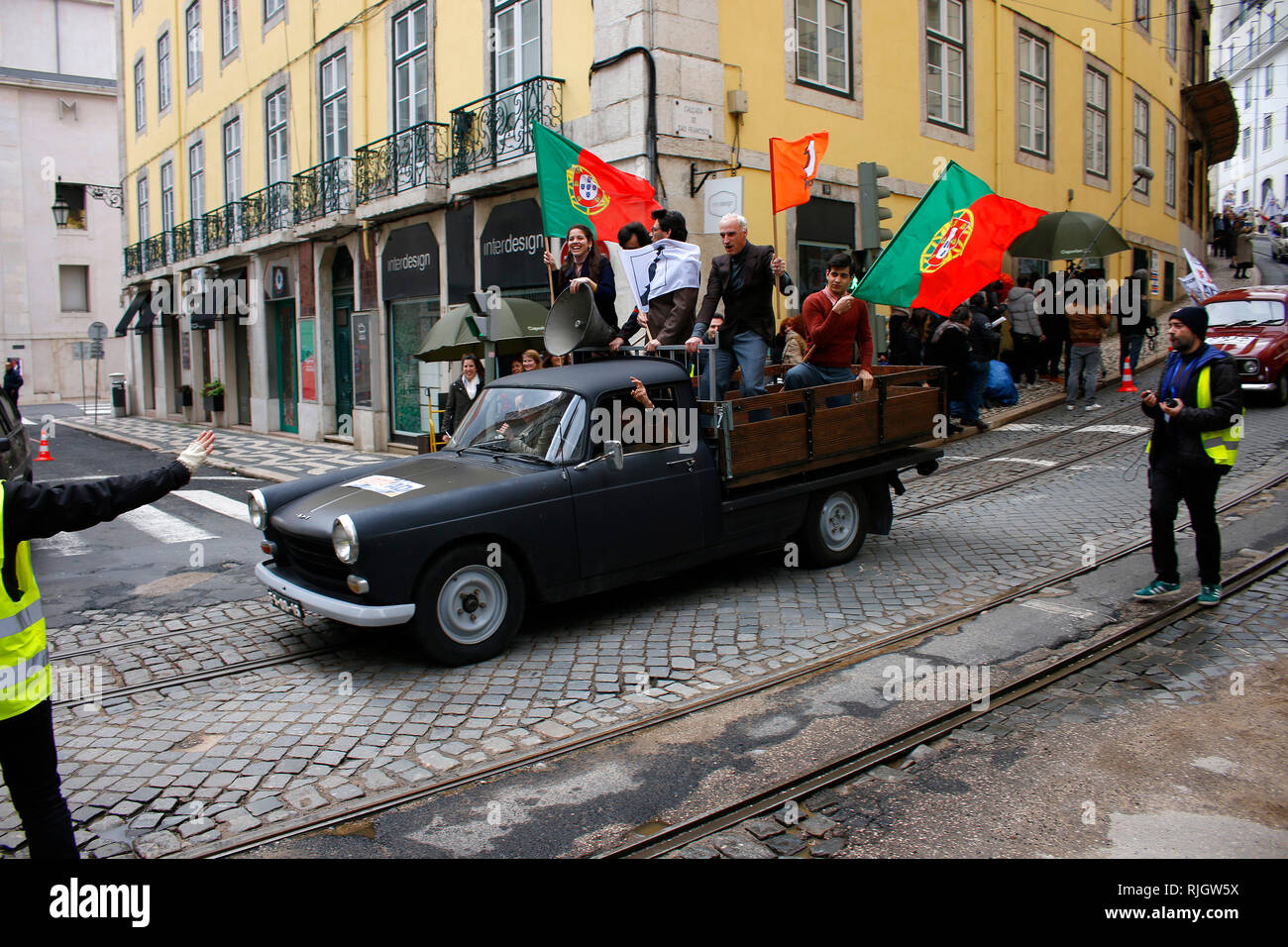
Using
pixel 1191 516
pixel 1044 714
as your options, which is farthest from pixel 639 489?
pixel 1191 516

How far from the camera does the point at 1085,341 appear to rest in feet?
48.8

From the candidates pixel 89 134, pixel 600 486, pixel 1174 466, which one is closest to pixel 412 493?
pixel 600 486

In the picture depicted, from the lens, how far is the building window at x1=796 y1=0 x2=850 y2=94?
556 inches

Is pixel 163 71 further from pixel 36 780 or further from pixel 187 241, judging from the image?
pixel 36 780

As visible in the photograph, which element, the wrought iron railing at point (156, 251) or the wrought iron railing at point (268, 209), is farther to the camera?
the wrought iron railing at point (156, 251)

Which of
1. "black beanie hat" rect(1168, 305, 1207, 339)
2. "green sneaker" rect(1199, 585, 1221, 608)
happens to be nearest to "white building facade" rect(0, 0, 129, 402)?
"black beanie hat" rect(1168, 305, 1207, 339)

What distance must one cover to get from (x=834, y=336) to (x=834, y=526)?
1552mm

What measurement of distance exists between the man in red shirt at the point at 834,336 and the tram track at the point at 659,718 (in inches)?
81.9

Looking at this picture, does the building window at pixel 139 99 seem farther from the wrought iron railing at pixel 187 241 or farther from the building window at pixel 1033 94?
the building window at pixel 1033 94

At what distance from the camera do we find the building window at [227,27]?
77.5 feet

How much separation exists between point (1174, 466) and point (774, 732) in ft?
11.5

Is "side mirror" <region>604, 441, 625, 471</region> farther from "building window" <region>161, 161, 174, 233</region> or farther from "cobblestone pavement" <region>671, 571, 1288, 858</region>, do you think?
"building window" <region>161, 161, 174, 233</region>

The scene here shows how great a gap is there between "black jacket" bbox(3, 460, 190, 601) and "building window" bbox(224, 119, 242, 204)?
23341 millimetres

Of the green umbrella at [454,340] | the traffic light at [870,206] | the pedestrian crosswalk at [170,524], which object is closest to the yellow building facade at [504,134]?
the green umbrella at [454,340]
